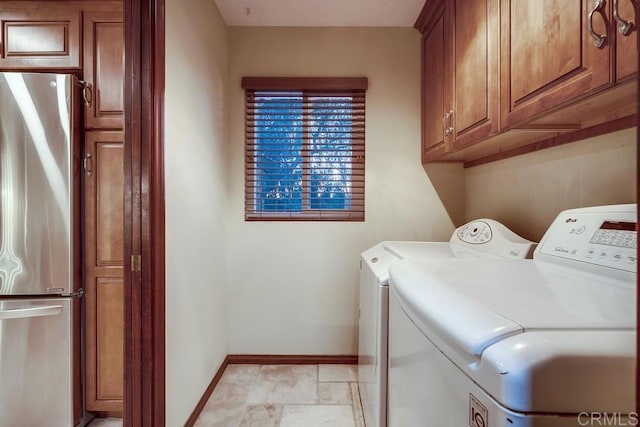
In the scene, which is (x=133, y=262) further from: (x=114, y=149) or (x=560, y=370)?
(x=560, y=370)

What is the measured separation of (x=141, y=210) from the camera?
49.9 inches

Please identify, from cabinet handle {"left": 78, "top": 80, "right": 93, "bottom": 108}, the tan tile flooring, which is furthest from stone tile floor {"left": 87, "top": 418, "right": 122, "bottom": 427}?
cabinet handle {"left": 78, "top": 80, "right": 93, "bottom": 108}

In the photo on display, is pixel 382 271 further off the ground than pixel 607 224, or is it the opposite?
pixel 607 224

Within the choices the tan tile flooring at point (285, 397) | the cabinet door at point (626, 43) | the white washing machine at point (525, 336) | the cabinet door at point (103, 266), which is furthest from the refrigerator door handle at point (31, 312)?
the cabinet door at point (626, 43)

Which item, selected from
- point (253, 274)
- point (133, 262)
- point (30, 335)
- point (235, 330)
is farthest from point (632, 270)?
point (30, 335)

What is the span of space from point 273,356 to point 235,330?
0.35 meters

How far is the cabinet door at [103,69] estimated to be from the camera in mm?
1649

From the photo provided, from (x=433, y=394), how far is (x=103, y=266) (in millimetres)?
1756

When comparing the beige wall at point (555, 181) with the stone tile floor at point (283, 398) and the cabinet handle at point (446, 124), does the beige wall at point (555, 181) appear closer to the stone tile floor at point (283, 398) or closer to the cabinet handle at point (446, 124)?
the cabinet handle at point (446, 124)

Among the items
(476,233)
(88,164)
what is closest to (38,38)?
(88,164)

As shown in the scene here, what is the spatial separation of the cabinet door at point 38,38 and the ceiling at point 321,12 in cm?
89

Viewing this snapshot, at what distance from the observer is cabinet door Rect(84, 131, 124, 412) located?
1646 mm

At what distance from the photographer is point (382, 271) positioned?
1366 millimetres

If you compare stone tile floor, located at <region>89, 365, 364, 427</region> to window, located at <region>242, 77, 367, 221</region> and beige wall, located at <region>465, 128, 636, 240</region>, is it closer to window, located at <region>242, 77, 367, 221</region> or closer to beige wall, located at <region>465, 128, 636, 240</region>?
window, located at <region>242, 77, 367, 221</region>
